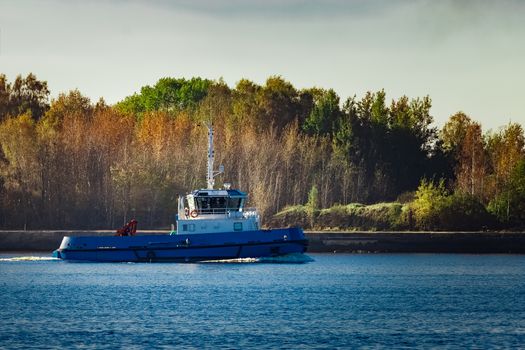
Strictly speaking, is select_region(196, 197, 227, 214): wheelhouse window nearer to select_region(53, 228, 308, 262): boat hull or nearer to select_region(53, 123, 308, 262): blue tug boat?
select_region(53, 123, 308, 262): blue tug boat

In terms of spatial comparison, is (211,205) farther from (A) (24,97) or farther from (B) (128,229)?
(A) (24,97)

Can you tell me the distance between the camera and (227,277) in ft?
274

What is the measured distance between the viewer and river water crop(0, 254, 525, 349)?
54.2 meters

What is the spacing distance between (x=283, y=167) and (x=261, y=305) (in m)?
64.4

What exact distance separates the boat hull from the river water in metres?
0.95

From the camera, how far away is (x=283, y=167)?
13100 cm

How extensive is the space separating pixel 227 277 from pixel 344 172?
53.1 metres

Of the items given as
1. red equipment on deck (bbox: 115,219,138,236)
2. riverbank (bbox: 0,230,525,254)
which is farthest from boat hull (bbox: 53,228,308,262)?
riverbank (bbox: 0,230,525,254)

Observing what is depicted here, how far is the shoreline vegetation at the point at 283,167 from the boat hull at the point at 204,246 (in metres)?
30.6

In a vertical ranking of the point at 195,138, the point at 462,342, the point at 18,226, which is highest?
the point at 195,138

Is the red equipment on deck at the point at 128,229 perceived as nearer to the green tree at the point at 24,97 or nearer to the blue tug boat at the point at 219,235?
the blue tug boat at the point at 219,235

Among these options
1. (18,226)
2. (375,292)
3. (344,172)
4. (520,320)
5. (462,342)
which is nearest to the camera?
(462,342)

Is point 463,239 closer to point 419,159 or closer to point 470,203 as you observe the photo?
point 470,203

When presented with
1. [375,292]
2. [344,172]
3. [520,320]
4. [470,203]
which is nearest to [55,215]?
[344,172]
